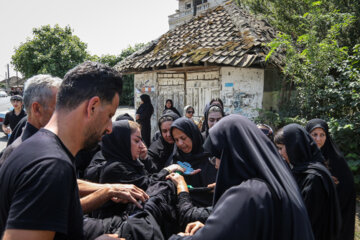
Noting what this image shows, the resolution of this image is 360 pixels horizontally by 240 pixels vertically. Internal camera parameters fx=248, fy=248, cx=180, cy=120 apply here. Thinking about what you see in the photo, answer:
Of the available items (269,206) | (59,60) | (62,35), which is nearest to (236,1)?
(269,206)

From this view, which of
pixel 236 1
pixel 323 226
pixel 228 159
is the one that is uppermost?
pixel 236 1

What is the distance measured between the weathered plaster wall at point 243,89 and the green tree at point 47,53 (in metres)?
18.8

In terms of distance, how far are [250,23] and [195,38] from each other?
2.01 metres

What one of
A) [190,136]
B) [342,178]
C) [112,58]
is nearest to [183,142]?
[190,136]

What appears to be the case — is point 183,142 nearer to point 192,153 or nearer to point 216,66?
point 192,153

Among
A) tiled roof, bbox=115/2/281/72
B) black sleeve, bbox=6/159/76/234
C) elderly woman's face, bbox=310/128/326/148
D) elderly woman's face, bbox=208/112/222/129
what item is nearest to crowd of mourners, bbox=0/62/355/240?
black sleeve, bbox=6/159/76/234

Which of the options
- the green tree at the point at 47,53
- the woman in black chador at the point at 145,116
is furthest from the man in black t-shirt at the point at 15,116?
the green tree at the point at 47,53

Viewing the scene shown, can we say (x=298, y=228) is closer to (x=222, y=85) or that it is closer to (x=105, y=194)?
(x=105, y=194)

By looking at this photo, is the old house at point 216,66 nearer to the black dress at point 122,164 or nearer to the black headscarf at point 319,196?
the black headscarf at point 319,196

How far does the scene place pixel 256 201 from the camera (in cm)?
116

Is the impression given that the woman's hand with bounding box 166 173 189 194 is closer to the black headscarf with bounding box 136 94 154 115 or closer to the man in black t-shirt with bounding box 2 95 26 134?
the man in black t-shirt with bounding box 2 95 26 134

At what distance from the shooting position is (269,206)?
1164 mm

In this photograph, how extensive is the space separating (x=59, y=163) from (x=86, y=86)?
40 centimetres

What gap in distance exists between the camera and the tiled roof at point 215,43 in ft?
22.1
